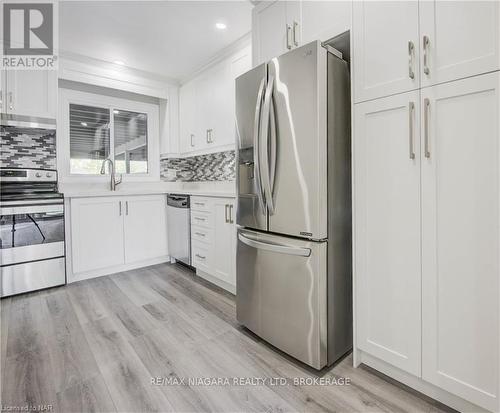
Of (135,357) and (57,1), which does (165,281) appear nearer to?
(135,357)

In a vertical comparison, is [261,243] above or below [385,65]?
below

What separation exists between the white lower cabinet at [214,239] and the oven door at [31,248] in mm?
1356

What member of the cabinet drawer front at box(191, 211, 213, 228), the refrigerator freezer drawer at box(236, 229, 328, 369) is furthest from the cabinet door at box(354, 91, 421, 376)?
the cabinet drawer front at box(191, 211, 213, 228)

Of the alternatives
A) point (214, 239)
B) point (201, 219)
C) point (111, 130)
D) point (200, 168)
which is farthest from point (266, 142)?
point (111, 130)

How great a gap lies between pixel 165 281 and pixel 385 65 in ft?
9.03

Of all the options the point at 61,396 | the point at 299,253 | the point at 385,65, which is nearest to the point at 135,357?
the point at 61,396

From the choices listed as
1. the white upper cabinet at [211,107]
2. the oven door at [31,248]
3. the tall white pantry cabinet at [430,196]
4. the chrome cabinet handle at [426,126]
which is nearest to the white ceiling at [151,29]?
the white upper cabinet at [211,107]

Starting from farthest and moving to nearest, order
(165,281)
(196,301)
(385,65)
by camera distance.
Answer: (165,281) < (196,301) < (385,65)

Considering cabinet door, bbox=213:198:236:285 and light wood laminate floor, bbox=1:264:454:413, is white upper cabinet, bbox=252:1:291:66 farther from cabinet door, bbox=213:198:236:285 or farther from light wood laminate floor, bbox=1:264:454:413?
light wood laminate floor, bbox=1:264:454:413

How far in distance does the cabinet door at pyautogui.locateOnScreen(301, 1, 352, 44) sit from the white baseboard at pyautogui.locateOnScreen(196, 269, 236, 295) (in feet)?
6.87

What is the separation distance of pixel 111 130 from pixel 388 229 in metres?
3.65

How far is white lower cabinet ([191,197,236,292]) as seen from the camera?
261cm

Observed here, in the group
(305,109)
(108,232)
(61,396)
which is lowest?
(61,396)

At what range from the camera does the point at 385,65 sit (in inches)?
54.6
